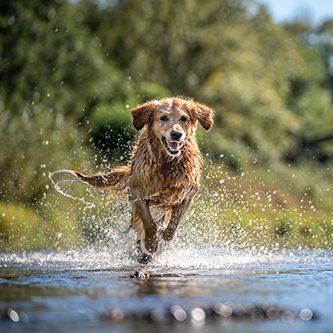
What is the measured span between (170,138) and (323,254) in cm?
394

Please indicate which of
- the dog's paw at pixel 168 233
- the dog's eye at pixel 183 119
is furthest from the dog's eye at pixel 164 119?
the dog's paw at pixel 168 233

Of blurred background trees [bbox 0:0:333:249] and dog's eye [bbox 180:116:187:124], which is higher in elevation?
dog's eye [bbox 180:116:187:124]

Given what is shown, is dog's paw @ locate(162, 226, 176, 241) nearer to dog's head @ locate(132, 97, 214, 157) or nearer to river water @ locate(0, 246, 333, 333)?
river water @ locate(0, 246, 333, 333)

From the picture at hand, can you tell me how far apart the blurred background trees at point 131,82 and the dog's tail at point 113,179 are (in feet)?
18.7

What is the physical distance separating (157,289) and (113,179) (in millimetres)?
4311

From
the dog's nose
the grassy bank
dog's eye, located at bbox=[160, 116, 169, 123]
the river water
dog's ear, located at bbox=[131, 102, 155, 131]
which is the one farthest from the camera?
the grassy bank

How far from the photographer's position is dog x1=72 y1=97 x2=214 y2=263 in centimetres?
1341

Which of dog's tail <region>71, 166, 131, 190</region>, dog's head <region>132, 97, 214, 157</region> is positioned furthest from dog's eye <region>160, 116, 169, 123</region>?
dog's tail <region>71, 166, 131, 190</region>

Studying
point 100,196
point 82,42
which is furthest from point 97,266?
point 82,42

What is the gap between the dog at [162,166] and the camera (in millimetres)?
13406

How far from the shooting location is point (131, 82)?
46.1 m

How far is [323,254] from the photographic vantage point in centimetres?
1597

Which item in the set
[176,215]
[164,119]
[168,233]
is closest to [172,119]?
[164,119]

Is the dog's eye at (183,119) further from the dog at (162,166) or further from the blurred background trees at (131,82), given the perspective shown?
the blurred background trees at (131,82)
